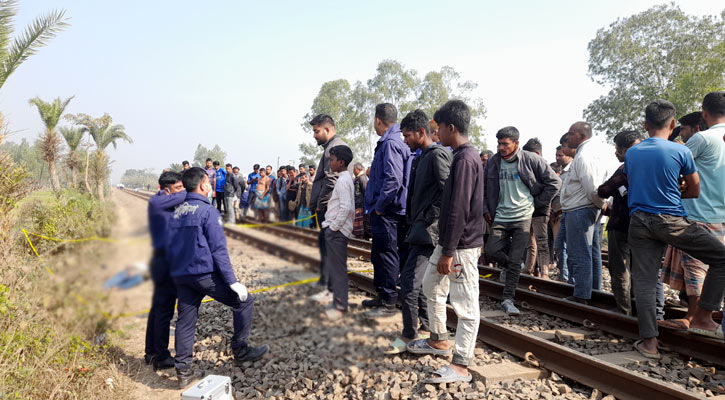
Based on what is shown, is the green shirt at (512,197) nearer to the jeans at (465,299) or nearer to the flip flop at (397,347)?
the jeans at (465,299)

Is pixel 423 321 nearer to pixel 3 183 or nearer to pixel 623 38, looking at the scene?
pixel 3 183

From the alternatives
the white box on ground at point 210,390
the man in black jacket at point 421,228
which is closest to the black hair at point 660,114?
the man in black jacket at point 421,228

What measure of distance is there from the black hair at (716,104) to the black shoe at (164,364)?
224 inches

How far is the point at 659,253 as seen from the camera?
12.7ft

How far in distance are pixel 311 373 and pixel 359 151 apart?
40382 millimetres

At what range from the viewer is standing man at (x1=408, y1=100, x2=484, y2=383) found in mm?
3166

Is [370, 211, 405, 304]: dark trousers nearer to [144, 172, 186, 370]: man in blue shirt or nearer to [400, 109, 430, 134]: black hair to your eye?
[400, 109, 430, 134]: black hair

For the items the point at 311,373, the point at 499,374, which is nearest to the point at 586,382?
the point at 499,374

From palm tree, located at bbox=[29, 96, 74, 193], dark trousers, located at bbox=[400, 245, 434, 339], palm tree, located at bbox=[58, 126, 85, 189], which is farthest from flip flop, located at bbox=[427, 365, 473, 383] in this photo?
palm tree, located at bbox=[29, 96, 74, 193]

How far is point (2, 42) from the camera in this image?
A: 6.97 metres

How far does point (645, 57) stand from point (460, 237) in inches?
1519

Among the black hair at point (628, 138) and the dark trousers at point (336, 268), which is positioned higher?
the black hair at point (628, 138)

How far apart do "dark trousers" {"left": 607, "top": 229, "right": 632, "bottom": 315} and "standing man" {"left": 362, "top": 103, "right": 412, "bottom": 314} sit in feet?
7.66

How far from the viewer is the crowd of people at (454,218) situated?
2.54m
